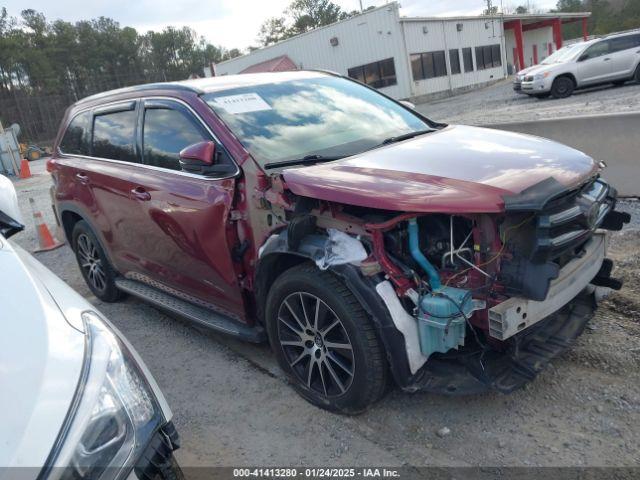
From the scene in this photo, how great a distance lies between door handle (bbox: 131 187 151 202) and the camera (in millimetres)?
3866

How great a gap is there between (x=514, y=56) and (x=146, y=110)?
151 ft

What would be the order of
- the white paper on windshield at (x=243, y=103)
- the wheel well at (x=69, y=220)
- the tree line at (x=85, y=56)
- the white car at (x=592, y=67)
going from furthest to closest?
the tree line at (x=85, y=56), the white car at (x=592, y=67), the wheel well at (x=69, y=220), the white paper on windshield at (x=243, y=103)

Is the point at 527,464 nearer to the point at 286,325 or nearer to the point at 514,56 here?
the point at 286,325

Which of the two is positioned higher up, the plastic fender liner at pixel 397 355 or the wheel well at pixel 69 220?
the wheel well at pixel 69 220

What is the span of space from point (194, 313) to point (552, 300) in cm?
235

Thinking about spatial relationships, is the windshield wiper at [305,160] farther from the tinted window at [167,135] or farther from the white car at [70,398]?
the white car at [70,398]

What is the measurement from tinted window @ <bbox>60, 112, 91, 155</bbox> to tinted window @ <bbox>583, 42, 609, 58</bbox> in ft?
56.5

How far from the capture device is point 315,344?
3.00 metres

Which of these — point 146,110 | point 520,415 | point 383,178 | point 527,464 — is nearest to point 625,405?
point 520,415

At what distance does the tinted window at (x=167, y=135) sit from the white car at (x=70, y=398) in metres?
1.79

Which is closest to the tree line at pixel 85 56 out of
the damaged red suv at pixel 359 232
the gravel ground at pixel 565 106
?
the gravel ground at pixel 565 106

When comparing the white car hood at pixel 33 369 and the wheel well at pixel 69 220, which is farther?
the wheel well at pixel 69 220

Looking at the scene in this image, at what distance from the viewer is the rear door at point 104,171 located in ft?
13.8

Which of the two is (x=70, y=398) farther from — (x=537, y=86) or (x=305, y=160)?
(x=537, y=86)
